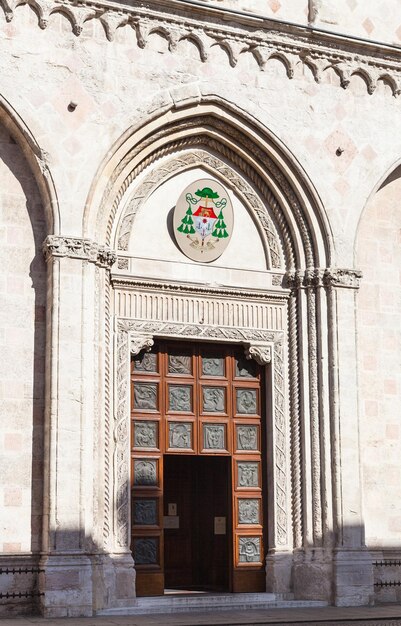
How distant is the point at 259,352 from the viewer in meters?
15.9

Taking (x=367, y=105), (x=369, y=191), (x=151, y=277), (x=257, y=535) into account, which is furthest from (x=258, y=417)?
(x=367, y=105)

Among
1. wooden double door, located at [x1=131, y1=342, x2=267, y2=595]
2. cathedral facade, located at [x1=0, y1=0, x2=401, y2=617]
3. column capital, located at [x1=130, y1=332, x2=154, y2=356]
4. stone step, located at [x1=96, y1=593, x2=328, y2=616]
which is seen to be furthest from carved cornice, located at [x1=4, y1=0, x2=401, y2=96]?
stone step, located at [x1=96, y1=593, x2=328, y2=616]

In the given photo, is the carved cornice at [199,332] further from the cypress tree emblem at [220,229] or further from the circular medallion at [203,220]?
the cypress tree emblem at [220,229]

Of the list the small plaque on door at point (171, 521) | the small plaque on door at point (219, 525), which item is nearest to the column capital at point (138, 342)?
the small plaque on door at point (219, 525)

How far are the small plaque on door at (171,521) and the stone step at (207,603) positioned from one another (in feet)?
6.45

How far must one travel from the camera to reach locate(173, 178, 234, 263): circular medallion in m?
15.7

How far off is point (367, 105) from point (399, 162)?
40.1 inches

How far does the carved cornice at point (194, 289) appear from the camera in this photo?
49.5 ft

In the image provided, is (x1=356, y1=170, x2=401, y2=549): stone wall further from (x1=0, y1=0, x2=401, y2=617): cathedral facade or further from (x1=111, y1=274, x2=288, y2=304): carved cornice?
(x1=111, y1=274, x2=288, y2=304): carved cornice

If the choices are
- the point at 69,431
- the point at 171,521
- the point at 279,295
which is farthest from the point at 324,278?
the point at 69,431

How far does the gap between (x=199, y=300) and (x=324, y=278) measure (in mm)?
1915

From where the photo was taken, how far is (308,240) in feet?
53.4

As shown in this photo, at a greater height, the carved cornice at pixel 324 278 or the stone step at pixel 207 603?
the carved cornice at pixel 324 278

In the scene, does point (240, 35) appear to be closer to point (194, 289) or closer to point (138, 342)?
point (194, 289)
